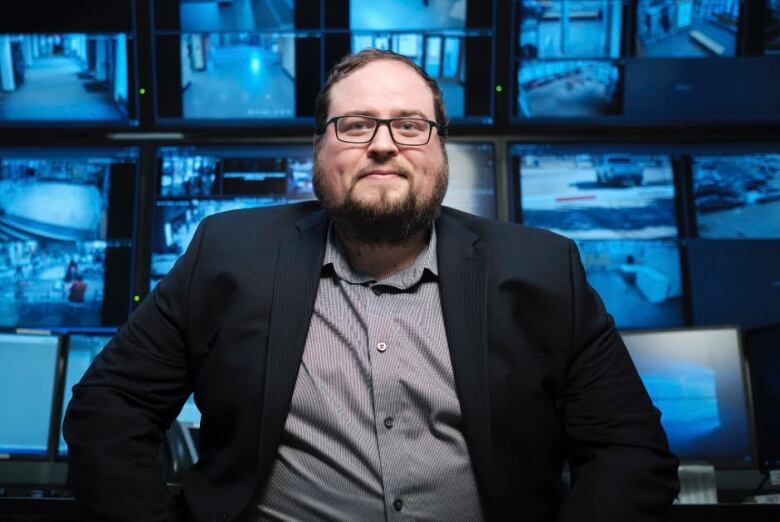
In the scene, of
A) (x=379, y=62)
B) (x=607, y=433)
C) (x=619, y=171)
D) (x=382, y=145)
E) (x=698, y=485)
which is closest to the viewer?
(x=607, y=433)

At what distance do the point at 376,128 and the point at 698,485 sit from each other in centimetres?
140

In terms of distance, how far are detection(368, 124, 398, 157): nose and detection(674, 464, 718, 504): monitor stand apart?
50.9 inches

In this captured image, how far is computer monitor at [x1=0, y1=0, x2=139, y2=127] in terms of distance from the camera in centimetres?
251

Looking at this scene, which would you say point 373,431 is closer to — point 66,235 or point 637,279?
point 637,279

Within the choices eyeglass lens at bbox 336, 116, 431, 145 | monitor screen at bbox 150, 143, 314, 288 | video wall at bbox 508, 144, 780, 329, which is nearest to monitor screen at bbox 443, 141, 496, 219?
video wall at bbox 508, 144, 780, 329

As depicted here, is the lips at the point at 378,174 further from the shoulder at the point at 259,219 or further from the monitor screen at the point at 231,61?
the monitor screen at the point at 231,61

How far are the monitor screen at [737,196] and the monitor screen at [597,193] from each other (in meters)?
0.10

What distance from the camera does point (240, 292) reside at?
4.76 ft

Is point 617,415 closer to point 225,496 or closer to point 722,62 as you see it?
point 225,496

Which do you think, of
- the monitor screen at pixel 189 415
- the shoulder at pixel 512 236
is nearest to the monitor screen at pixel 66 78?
the monitor screen at pixel 189 415

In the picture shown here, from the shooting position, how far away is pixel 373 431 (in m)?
1.38

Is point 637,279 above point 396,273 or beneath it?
beneath

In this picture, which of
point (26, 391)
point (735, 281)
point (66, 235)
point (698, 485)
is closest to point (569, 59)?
point (735, 281)

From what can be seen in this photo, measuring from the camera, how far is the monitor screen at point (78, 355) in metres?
2.44
